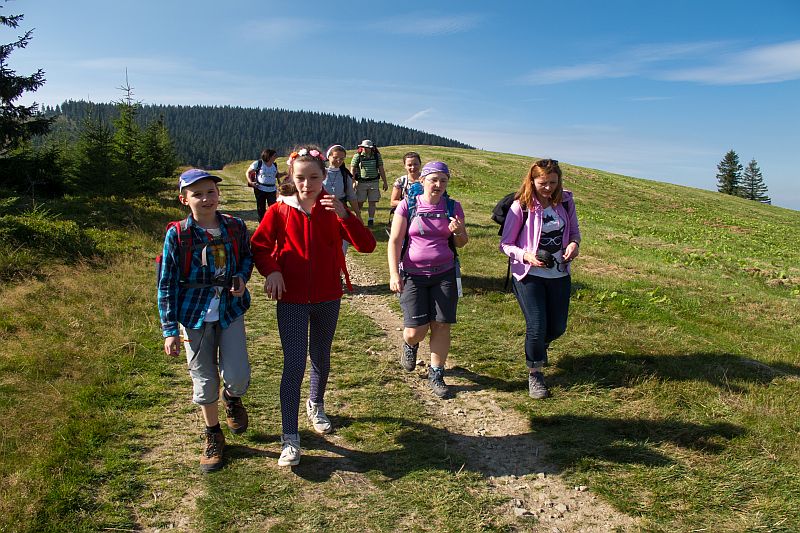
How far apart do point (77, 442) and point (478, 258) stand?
914cm

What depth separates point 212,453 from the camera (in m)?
4.05

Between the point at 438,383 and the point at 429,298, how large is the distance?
3.15 feet

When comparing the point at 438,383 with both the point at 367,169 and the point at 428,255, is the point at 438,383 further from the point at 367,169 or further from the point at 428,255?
the point at 367,169

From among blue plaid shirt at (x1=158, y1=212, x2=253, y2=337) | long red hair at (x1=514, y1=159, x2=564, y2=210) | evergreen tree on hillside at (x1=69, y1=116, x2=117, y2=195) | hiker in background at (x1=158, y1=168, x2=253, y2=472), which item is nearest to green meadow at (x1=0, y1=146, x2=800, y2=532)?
hiker in background at (x1=158, y1=168, x2=253, y2=472)

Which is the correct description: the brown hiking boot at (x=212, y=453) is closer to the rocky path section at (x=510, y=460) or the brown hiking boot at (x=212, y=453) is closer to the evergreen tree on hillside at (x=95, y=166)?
the rocky path section at (x=510, y=460)

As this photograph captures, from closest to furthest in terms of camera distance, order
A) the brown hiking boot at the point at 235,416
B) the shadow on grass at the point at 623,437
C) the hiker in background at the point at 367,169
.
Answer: the shadow on grass at the point at 623,437 < the brown hiking boot at the point at 235,416 < the hiker in background at the point at 367,169

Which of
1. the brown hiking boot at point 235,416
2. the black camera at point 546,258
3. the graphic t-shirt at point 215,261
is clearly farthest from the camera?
the black camera at point 546,258

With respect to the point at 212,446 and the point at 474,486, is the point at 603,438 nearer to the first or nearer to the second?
the point at 474,486

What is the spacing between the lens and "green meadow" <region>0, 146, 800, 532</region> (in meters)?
3.56

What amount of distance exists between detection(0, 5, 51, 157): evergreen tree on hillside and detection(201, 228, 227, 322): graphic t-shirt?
15478mm

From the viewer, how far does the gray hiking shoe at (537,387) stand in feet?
17.5

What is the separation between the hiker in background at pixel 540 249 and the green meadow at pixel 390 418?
2.33 feet

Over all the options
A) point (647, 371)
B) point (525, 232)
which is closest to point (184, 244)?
point (525, 232)

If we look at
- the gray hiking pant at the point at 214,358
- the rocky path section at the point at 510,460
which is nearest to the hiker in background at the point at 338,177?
the rocky path section at the point at 510,460
